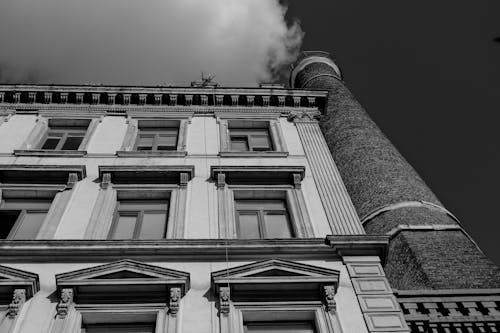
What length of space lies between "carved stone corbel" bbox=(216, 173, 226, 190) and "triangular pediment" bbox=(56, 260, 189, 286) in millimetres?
4245

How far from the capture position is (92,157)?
17312mm

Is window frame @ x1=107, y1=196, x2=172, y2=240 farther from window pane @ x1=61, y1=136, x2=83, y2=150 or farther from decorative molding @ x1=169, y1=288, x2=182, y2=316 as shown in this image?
window pane @ x1=61, y1=136, x2=83, y2=150

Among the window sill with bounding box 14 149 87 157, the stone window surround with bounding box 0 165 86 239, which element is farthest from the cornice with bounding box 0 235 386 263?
the window sill with bounding box 14 149 87 157

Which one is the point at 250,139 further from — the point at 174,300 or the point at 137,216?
the point at 174,300

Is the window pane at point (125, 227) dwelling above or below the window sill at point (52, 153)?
below

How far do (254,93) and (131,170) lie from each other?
23.7 ft

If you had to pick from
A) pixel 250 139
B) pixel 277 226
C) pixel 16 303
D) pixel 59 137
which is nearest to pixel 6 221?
pixel 16 303

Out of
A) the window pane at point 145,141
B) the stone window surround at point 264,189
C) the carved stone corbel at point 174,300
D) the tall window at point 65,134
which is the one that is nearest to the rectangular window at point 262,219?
the stone window surround at point 264,189

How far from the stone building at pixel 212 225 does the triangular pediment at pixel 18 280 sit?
0.03 meters

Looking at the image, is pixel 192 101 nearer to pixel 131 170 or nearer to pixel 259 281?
pixel 131 170

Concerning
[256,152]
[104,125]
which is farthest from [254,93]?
[104,125]

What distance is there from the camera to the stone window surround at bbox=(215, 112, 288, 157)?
1781 cm

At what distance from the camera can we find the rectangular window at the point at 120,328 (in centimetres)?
Result: 1130

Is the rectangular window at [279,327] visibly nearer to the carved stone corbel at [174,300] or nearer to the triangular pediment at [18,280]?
the carved stone corbel at [174,300]
